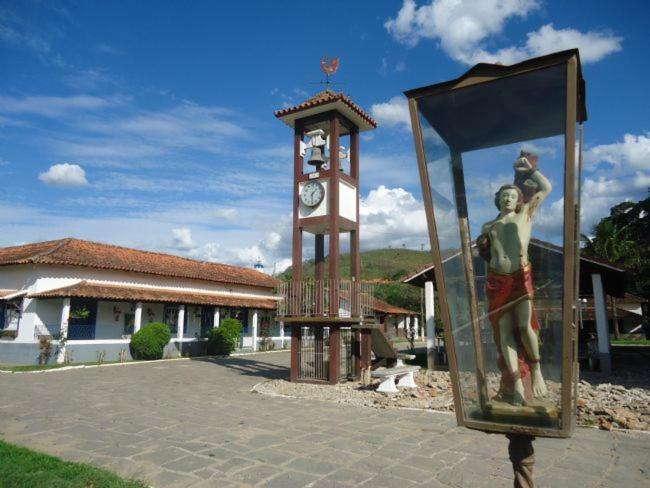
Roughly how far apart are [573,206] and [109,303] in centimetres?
2050

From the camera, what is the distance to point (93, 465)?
4.90 m

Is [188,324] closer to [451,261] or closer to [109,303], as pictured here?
[109,303]

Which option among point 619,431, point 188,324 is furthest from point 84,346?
point 619,431

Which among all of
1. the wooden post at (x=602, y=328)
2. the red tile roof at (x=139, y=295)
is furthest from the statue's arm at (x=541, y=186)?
the red tile roof at (x=139, y=295)

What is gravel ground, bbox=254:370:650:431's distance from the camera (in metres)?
6.97

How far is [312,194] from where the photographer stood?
11.8m

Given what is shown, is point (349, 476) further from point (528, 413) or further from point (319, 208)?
point (319, 208)

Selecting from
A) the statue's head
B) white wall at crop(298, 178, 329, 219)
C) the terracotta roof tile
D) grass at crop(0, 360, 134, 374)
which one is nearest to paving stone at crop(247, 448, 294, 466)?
the statue's head

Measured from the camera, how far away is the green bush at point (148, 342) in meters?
19.1

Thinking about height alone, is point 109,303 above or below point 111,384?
above

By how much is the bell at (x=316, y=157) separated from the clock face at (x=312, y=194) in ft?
2.20

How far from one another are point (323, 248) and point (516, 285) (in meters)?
10.1

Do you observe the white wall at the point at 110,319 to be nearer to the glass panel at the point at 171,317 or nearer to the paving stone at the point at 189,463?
the glass panel at the point at 171,317

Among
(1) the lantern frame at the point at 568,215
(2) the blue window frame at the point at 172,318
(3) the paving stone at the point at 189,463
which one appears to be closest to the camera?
(1) the lantern frame at the point at 568,215
